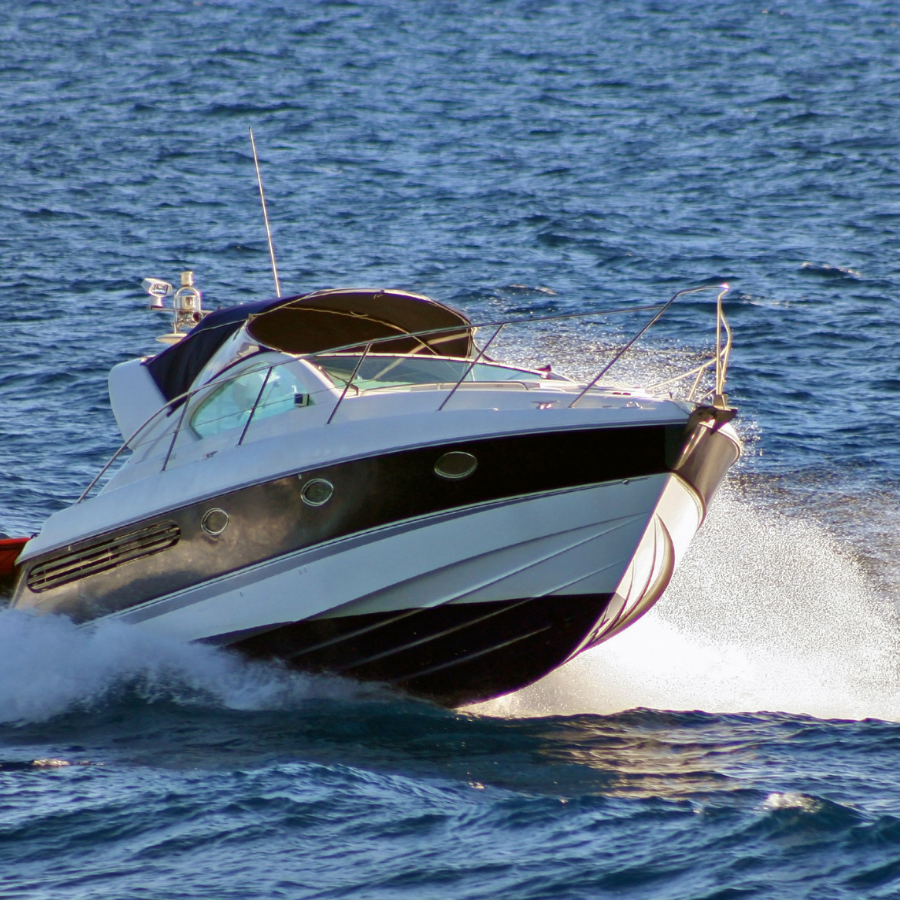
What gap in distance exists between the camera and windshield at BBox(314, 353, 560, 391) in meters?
8.08

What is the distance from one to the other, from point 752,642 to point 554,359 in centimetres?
520

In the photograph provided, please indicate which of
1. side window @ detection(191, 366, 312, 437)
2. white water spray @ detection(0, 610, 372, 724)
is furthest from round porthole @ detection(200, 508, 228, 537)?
white water spray @ detection(0, 610, 372, 724)

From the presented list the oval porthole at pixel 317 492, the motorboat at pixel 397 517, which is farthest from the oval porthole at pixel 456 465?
the oval porthole at pixel 317 492

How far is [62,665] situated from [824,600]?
229 inches

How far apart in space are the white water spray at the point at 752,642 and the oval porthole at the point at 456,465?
5.70 ft

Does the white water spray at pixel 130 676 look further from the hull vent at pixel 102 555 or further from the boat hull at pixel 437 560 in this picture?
the hull vent at pixel 102 555

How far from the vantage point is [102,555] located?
322 inches

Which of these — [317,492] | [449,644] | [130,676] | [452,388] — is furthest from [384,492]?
[130,676]

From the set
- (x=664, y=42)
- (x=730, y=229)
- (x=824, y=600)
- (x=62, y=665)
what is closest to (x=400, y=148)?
(x=730, y=229)

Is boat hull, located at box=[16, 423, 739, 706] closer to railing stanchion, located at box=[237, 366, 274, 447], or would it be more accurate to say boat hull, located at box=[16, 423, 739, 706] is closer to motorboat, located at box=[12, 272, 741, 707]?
motorboat, located at box=[12, 272, 741, 707]

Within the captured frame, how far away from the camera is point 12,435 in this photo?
1356 cm

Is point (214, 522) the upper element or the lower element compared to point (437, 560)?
upper

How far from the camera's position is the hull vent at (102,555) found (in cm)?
795

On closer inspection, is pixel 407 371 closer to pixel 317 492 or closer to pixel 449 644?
pixel 317 492
